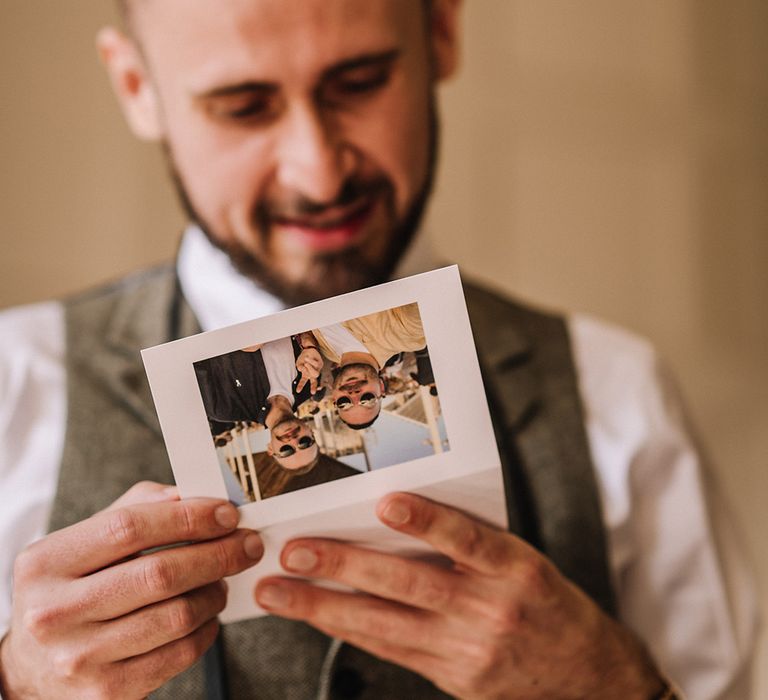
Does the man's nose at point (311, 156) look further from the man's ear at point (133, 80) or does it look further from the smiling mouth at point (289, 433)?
the smiling mouth at point (289, 433)

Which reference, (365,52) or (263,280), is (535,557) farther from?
(365,52)

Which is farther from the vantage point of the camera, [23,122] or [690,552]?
[23,122]

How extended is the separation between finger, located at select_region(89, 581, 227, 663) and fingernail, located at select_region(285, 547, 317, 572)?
0.09 meters

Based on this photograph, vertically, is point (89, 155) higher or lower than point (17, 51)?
lower

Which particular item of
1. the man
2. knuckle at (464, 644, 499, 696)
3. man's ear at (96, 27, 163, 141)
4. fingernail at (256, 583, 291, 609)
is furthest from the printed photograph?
man's ear at (96, 27, 163, 141)

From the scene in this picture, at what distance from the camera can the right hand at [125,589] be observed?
61cm

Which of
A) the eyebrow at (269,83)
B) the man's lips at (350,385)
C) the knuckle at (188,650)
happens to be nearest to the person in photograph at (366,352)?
the man's lips at (350,385)

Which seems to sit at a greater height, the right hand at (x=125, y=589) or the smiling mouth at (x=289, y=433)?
the smiling mouth at (x=289, y=433)

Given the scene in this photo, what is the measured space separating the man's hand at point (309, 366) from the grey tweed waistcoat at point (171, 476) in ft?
1.21

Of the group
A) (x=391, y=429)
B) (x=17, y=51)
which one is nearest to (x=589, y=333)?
(x=391, y=429)

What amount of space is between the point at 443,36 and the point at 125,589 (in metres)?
0.86

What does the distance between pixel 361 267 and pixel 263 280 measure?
0.43ft

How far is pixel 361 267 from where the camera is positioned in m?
1.07

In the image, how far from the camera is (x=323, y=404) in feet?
2.12
